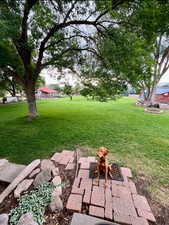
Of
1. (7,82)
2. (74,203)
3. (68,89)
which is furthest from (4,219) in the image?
(7,82)

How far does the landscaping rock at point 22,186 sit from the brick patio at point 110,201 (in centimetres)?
66

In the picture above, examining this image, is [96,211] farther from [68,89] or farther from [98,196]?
[68,89]

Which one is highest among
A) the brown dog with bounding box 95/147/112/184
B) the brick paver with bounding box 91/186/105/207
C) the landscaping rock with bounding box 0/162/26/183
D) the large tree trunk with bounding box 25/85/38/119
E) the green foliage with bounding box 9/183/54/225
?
the large tree trunk with bounding box 25/85/38/119

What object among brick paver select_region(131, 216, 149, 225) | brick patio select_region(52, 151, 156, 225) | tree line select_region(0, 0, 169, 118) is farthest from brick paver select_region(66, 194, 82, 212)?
tree line select_region(0, 0, 169, 118)

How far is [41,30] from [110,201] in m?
6.17

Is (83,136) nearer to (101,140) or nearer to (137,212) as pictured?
(101,140)

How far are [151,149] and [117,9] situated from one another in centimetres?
450

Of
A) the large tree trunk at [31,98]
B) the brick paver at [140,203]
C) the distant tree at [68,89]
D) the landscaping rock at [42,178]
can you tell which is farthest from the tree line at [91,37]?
the brick paver at [140,203]

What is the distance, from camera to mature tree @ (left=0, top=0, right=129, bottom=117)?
2.98 meters

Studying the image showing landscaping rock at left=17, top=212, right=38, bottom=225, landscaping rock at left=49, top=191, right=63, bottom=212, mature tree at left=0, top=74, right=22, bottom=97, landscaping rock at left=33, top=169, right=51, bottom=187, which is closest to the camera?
landscaping rock at left=17, top=212, right=38, bottom=225

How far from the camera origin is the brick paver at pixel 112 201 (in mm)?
1251

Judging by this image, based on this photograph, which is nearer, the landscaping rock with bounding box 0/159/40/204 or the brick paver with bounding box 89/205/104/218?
the brick paver with bounding box 89/205/104/218

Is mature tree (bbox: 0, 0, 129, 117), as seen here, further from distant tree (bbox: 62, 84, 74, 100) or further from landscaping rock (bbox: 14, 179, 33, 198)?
landscaping rock (bbox: 14, 179, 33, 198)

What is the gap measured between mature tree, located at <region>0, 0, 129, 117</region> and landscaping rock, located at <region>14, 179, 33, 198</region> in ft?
9.58
